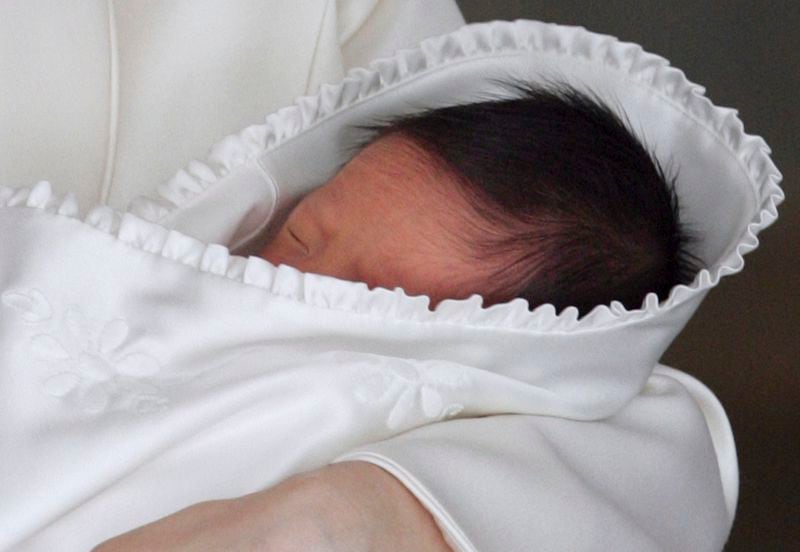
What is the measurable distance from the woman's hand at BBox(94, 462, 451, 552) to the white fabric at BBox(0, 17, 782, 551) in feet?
0.06

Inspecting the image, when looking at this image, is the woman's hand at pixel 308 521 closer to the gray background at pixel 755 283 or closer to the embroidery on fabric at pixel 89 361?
the embroidery on fabric at pixel 89 361

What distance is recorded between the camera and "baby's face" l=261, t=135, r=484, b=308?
75cm

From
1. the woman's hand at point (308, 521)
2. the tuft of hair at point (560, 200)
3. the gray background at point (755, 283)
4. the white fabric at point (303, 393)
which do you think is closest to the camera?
the woman's hand at point (308, 521)

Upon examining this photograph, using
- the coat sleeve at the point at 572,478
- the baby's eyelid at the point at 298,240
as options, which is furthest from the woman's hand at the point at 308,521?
the baby's eyelid at the point at 298,240

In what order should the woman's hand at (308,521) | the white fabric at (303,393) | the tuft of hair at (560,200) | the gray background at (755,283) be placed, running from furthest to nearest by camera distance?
the gray background at (755,283), the tuft of hair at (560,200), the white fabric at (303,393), the woman's hand at (308,521)

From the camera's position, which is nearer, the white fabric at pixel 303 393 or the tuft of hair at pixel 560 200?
the white fabric at pixel 303 393

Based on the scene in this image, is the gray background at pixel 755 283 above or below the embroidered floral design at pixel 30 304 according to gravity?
below

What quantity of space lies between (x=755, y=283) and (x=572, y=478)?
646 mm

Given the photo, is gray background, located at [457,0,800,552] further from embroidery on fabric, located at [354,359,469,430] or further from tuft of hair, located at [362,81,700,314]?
embroidery on fabric, located at [354,359,469,430]

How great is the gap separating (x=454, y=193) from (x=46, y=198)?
261 millimetres

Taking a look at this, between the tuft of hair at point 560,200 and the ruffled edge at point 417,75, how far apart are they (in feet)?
0.10

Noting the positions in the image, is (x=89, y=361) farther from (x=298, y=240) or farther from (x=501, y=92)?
(x=501, y=92)

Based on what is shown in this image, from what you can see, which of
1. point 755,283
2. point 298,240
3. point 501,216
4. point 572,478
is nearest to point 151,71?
point 298,240

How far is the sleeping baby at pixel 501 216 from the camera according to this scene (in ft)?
2.46
